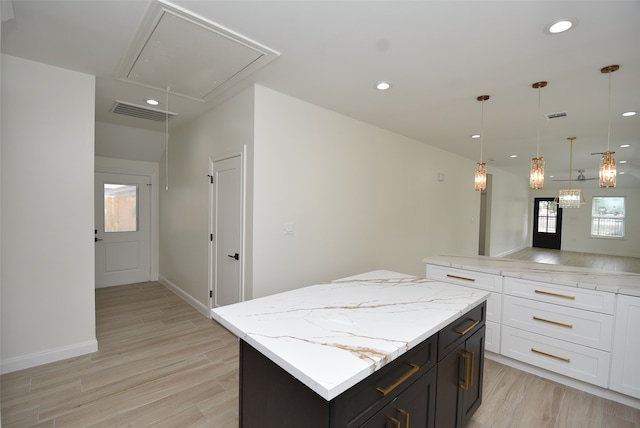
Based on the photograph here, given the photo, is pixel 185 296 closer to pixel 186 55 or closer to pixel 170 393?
pixel 170 393

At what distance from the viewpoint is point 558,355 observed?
241cm

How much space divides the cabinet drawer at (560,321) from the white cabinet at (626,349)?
53 mm

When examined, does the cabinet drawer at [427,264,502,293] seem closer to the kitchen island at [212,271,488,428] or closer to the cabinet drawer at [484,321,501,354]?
the cabinet drawer at [484,321,501,354]

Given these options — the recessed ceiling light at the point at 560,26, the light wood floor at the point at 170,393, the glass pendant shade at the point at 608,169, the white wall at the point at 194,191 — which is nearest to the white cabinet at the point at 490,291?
the light wood floor at the point at 170,393

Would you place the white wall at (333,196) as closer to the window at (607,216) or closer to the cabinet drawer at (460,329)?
the cabinet drawer at (460,329)

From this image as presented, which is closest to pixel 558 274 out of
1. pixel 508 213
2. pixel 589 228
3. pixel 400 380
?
pixel 400 380

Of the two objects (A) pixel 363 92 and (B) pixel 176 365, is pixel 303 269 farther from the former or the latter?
(A) pixel 363 92

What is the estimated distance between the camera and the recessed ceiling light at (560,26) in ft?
5.90

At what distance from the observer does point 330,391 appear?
888mm

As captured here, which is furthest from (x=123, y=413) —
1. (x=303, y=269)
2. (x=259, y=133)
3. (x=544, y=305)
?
(x=544, y=305)

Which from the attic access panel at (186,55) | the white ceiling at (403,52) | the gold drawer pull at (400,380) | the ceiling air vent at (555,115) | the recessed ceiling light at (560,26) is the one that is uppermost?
the white ceiling at (403,52)

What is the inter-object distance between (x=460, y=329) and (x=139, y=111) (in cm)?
419

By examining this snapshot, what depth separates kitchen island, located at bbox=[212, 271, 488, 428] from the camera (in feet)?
3.39

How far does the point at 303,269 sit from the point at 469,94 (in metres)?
2.57
